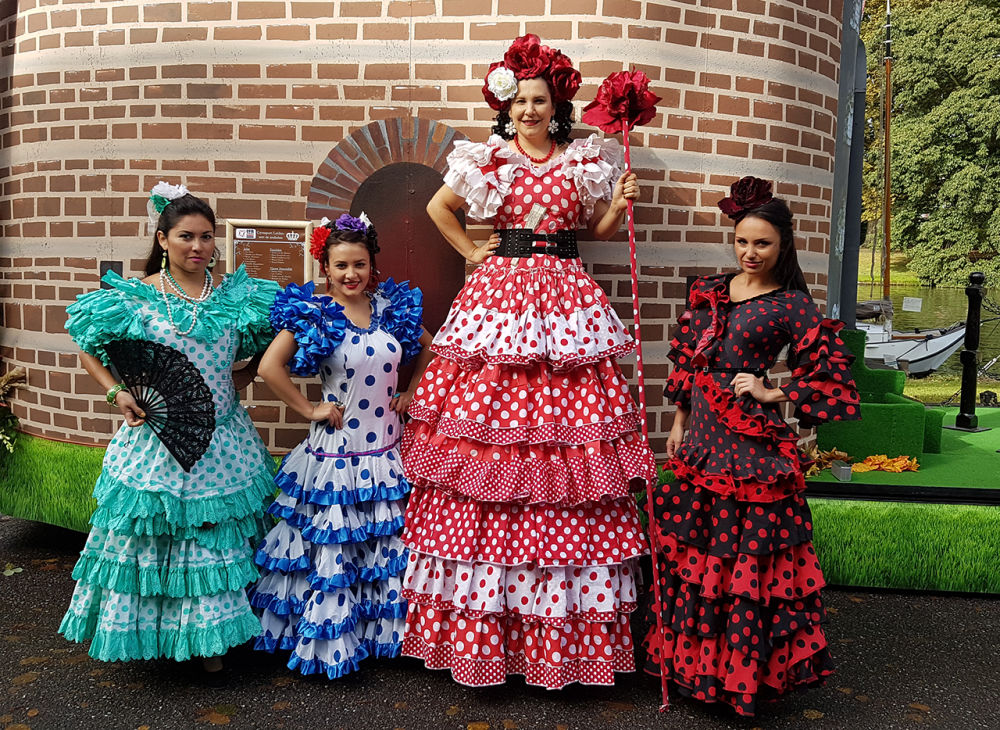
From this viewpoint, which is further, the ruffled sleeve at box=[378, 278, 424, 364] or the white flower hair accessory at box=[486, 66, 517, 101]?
the ruffled sleeve at box=[378, 278, 424, 364]

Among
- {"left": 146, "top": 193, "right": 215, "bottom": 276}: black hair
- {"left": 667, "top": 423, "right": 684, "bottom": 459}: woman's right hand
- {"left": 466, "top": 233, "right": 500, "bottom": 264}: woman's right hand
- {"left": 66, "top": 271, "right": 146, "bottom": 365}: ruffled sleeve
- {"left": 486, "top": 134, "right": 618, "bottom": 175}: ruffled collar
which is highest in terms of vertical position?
{"left": 486, "top": 134, "right": 618, "bottom": 175}: ruffled collar

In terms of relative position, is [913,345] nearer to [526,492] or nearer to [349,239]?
[526,492]

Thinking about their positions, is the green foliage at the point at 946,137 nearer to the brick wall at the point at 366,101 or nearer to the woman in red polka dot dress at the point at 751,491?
the brick wall at the point at 366,101

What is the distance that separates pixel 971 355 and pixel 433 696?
5939mm

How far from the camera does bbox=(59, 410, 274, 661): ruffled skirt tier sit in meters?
3.16

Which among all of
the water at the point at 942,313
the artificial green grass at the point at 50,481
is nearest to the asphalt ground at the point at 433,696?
the artificial green grass at the point at 50,481

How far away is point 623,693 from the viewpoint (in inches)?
131

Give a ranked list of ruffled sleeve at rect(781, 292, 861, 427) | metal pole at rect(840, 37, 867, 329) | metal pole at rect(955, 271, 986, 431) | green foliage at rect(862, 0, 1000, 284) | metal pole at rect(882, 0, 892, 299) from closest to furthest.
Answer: ruffled sleeve at rect(781, 292, 861, 427) < metal pole at rect(955, 271, 986, 431) < metal pole at rect(840, 37, 867, 329) < metal pole at rect(882, 0, 892, 299) < green foliage at rect(862, 0, 1000, 284)

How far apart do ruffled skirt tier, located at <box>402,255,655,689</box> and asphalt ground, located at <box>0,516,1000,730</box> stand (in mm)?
154

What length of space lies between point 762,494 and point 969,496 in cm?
252

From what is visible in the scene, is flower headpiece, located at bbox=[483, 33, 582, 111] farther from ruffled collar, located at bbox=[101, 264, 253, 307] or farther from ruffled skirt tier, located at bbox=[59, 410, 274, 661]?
ruffled skirt tier, located at bbox=[59, 410, 274, 661]

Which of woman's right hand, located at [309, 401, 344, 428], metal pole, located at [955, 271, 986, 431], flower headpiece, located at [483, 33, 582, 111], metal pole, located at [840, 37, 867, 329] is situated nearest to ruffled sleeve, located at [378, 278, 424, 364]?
woman's right hand, located at [309, 401, 344, 428]

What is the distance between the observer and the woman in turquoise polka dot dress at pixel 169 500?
3170 millimetres

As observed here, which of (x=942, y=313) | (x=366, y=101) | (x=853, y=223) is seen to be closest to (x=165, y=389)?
(x=366, y=101)
